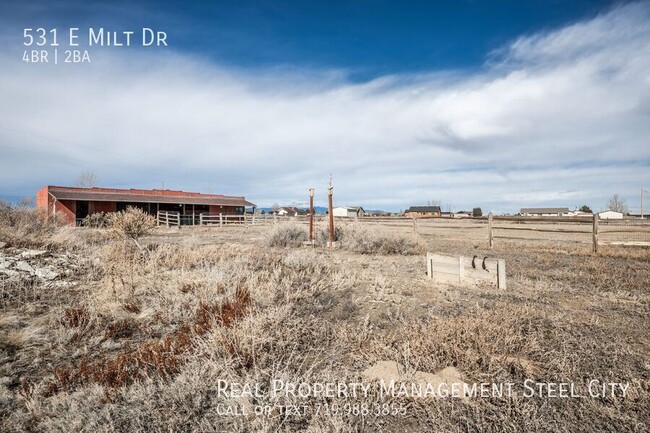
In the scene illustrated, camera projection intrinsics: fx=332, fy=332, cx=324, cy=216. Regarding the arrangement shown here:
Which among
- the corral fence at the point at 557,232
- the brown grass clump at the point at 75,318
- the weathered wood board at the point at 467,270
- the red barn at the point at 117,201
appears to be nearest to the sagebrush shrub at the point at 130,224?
the brown grass clump at the point at 75,318

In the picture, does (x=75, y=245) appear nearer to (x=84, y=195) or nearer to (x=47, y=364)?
(x=47, y=364)

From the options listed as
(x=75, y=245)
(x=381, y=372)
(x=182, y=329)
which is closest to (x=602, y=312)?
(x=381, y=372)

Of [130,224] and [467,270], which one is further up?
[130,224]

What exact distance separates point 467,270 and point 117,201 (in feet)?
110

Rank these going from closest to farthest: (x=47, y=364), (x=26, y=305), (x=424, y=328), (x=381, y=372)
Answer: (x=381, y=372)
(x=47, y=364)
(x=424, y=328)
(x=26, y=305)

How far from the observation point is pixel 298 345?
13.1 ft

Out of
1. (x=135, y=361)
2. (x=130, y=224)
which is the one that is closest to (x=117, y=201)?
(x=130, y=224)

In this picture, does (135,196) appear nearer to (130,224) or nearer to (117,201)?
(117,201)

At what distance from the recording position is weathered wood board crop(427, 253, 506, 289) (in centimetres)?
676

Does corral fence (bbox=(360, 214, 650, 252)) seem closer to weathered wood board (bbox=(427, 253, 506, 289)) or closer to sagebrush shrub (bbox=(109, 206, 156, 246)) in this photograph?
weathered wood board (bbox=(427, 253, 506, 289))

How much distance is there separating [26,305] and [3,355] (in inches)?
83.8

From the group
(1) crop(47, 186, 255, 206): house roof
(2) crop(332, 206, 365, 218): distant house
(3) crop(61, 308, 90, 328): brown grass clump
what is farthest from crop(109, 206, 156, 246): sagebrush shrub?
(2) crop(332, 206, 365, 218): distant house

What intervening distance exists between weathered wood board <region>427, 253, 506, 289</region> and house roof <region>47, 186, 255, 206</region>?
1259 inches

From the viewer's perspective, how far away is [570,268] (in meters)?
9.34
